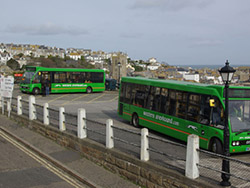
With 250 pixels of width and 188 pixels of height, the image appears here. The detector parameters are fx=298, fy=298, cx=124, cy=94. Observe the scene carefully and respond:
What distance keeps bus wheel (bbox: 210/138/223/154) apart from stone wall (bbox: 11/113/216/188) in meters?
3.20

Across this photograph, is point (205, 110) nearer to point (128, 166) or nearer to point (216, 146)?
point (216, 146)

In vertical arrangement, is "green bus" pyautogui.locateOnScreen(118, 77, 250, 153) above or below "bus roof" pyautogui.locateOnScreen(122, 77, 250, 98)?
below

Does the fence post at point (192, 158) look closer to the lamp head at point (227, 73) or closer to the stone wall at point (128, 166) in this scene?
the stone wall at point (128, 166)

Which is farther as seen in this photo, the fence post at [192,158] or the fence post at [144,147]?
the fence post at [144,147]

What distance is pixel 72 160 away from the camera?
10.6 m

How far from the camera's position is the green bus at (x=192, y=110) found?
10.1 m

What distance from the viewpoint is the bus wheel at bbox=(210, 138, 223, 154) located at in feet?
32.7

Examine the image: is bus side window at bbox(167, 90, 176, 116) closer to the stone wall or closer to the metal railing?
the metal railing

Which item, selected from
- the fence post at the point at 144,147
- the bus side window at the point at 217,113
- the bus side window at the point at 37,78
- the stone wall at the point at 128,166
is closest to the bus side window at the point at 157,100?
the bus side window at the point at 217,113

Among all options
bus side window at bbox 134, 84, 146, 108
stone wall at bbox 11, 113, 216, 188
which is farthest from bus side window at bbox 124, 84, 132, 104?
stone wall at bbox 11, 113, 216, 188

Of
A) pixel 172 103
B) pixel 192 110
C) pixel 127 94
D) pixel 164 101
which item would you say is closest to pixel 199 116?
pixel 192 110

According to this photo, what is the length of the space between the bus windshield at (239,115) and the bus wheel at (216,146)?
26.2 inches

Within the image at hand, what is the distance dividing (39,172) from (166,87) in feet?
21.6

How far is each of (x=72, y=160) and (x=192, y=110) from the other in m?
4.89
